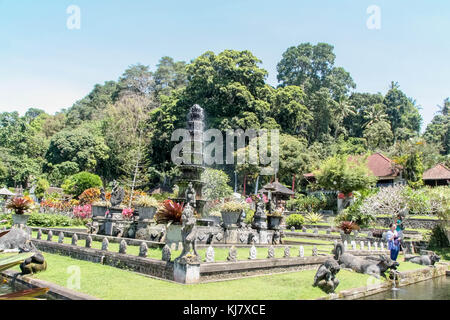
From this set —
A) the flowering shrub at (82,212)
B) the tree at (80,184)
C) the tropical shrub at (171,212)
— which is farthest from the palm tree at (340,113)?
the tropical shrub at (171,212)

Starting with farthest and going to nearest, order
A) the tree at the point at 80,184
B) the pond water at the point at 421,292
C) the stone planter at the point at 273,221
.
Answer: the tree at the point at 80,184 → the stone planter at the point at 273,221 → the pond water at the point at 421,292

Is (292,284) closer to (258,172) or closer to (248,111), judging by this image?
(258,172)

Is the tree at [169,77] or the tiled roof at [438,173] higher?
the tree at [169,77]

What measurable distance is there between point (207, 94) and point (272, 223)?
2976 cm

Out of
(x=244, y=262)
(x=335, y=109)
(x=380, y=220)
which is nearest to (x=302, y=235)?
(x=380, y=220)

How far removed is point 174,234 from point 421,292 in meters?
8.23

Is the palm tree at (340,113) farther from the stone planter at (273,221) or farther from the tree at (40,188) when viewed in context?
the stone planter at (273,221)

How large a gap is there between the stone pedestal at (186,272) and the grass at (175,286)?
0.64ft

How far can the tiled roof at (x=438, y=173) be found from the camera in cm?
3542

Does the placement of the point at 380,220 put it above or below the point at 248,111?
below

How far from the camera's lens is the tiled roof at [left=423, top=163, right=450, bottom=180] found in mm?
35425

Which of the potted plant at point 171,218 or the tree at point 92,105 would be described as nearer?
the potted plant at point 171,218

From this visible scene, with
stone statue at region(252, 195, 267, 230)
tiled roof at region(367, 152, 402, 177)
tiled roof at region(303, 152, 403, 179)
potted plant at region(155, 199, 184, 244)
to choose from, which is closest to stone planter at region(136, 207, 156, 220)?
potted plant at region(155, 199, 184, 244)

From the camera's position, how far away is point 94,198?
29469mm
